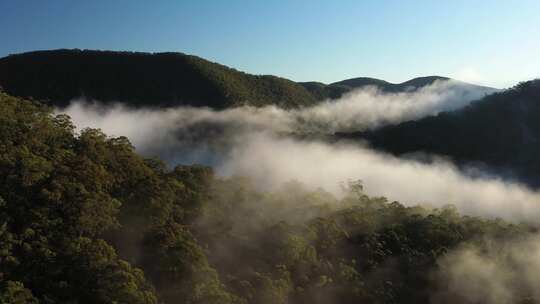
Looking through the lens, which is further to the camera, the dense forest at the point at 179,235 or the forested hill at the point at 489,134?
the forested hill at the point at 489,134

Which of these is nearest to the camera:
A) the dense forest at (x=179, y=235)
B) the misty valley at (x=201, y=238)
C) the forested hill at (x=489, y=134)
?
the dense forest at (x=179, y=235)

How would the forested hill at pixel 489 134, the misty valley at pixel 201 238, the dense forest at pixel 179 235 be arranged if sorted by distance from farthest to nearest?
1. the forested hill at pixel 489 134
2. the misty valley at pixel 201 238
3. the dense forest at pixel 179 235

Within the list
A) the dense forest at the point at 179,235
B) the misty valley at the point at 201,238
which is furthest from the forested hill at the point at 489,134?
the dense forest at the point at 179,235

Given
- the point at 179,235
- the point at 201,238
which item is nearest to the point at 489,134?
the point at 201,238

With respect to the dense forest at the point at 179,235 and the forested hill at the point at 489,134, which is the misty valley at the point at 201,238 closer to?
the dense forest at the point at 179,235

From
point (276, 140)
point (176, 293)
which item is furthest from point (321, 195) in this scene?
point (276, 140)

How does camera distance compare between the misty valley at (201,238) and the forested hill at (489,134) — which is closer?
the misty valley at (201,238)

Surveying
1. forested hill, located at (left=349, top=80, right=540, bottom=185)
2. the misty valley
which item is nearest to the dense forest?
the misty valley

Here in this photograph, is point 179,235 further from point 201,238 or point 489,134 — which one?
point 489,134
